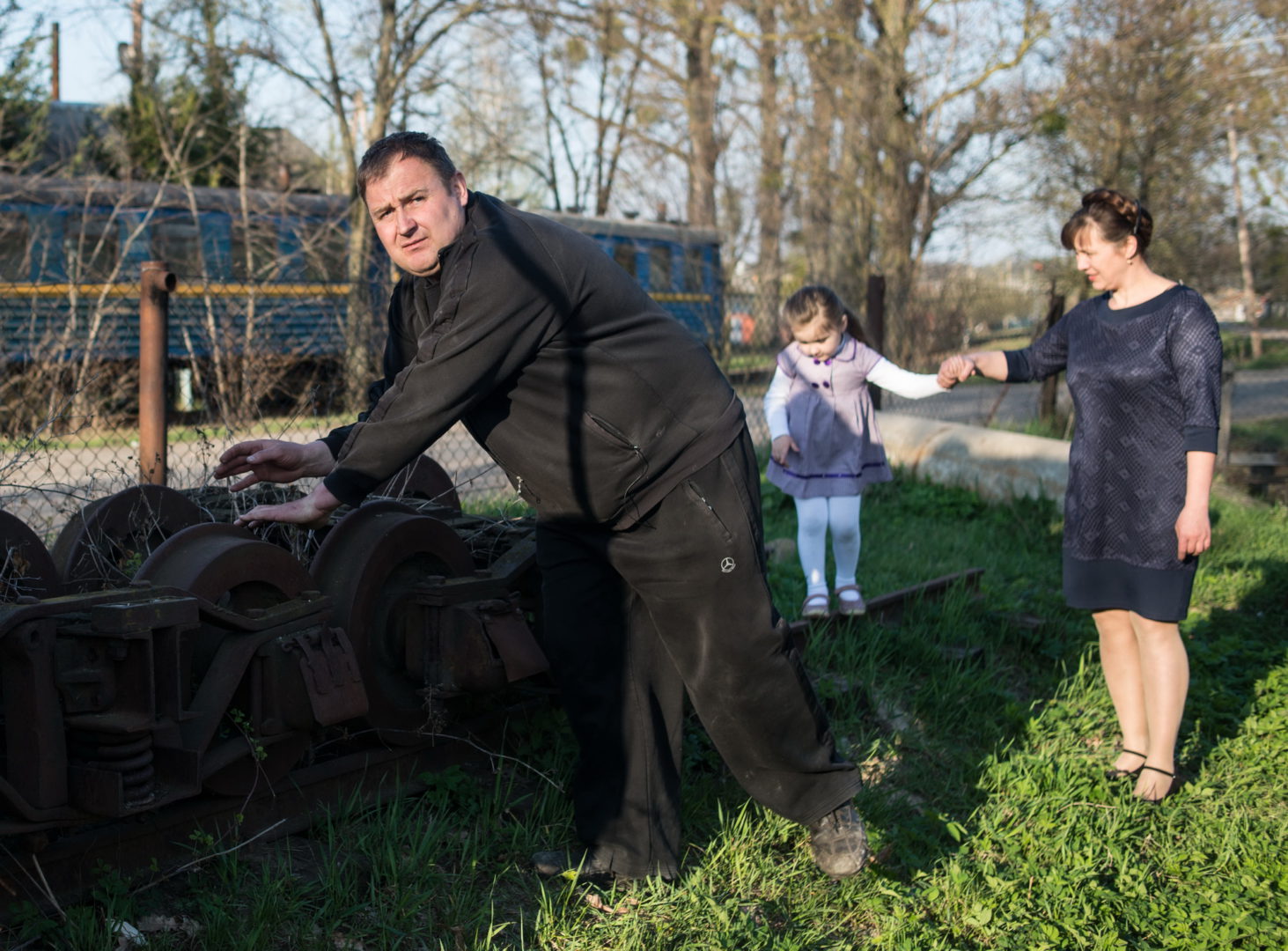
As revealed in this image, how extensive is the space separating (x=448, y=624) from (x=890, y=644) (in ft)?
8.01

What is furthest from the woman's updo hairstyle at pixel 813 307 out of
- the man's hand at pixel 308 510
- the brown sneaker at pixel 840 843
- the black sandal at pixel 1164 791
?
the man's hand at pixel 308 510

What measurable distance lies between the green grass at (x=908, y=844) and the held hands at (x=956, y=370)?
1234 millimetres

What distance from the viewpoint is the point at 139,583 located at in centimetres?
282

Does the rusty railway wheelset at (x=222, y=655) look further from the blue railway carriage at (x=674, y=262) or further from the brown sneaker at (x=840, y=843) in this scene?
the blue railway carriage at (x=674, y=262)

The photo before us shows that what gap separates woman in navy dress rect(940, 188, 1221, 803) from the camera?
4012 millimetres

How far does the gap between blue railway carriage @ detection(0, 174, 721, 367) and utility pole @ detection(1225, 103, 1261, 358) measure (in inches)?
357

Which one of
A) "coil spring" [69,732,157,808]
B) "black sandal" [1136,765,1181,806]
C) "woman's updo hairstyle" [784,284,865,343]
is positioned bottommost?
"black sandal" [1136,765,1181,806]

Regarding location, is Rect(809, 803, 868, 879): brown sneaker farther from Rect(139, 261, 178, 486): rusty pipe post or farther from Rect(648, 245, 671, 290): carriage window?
Rect(648, 245, 671, 290): carriage window

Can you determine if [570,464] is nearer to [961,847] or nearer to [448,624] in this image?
[448,624]

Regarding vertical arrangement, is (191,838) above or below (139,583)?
below

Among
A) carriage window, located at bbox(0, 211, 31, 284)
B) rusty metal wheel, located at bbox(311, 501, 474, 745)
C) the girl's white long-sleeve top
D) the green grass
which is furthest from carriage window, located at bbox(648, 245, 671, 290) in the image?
rusty metal wheel, located at bbox(311, 501, 474, 745)

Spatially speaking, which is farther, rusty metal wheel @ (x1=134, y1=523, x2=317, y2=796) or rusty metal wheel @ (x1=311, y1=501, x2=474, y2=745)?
rusty metal wheel @ (x1=311, y1=501, x2=474, y2=745)

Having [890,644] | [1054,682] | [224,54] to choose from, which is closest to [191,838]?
[890,644]

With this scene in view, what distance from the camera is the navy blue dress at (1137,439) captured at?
4.02 meters
